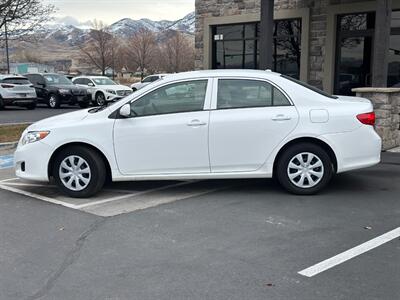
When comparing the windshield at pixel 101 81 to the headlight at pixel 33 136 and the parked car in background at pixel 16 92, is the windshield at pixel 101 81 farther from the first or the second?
the headlight at pixel 33 136

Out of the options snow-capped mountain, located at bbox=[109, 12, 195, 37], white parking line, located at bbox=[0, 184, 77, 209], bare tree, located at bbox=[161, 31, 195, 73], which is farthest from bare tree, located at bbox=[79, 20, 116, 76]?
white parking line, located at bbox=[0, 184, 77, 209]

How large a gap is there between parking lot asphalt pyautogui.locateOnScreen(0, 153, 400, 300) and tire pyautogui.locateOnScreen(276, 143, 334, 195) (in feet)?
0.56

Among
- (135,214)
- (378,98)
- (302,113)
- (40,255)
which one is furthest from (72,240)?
(378,98)

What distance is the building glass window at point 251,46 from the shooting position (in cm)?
1493

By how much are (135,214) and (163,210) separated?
0.35m

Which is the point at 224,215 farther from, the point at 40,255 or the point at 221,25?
the point at 221,25

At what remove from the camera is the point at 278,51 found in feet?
50.1

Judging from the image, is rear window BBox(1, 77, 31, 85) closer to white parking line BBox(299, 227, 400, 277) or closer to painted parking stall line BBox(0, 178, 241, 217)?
painted parking stall line BBox(0, 178, 241, 217)

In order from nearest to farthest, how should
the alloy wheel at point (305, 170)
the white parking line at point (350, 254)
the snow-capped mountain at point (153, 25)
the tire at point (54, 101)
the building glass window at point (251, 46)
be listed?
the white parking line at point (350, 254) → the alloy wheel at point (305, 170) → the building glass window at point (251, 46) → the tire at point (54, 101) → the snow-capped mountain at point (153, 25)

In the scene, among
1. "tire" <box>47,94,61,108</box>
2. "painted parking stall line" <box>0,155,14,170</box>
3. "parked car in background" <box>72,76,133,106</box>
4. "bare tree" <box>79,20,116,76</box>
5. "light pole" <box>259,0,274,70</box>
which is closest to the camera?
"painted parking stall line" <box>0,155,14,170</box>

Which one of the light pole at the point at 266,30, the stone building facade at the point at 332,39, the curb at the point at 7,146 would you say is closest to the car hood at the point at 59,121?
the curb at the point at 7,146

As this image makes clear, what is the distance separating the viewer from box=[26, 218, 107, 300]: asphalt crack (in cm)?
381

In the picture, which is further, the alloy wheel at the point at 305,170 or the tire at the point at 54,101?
the tire at the point at 54,101

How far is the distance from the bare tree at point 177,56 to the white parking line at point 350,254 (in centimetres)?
5357
